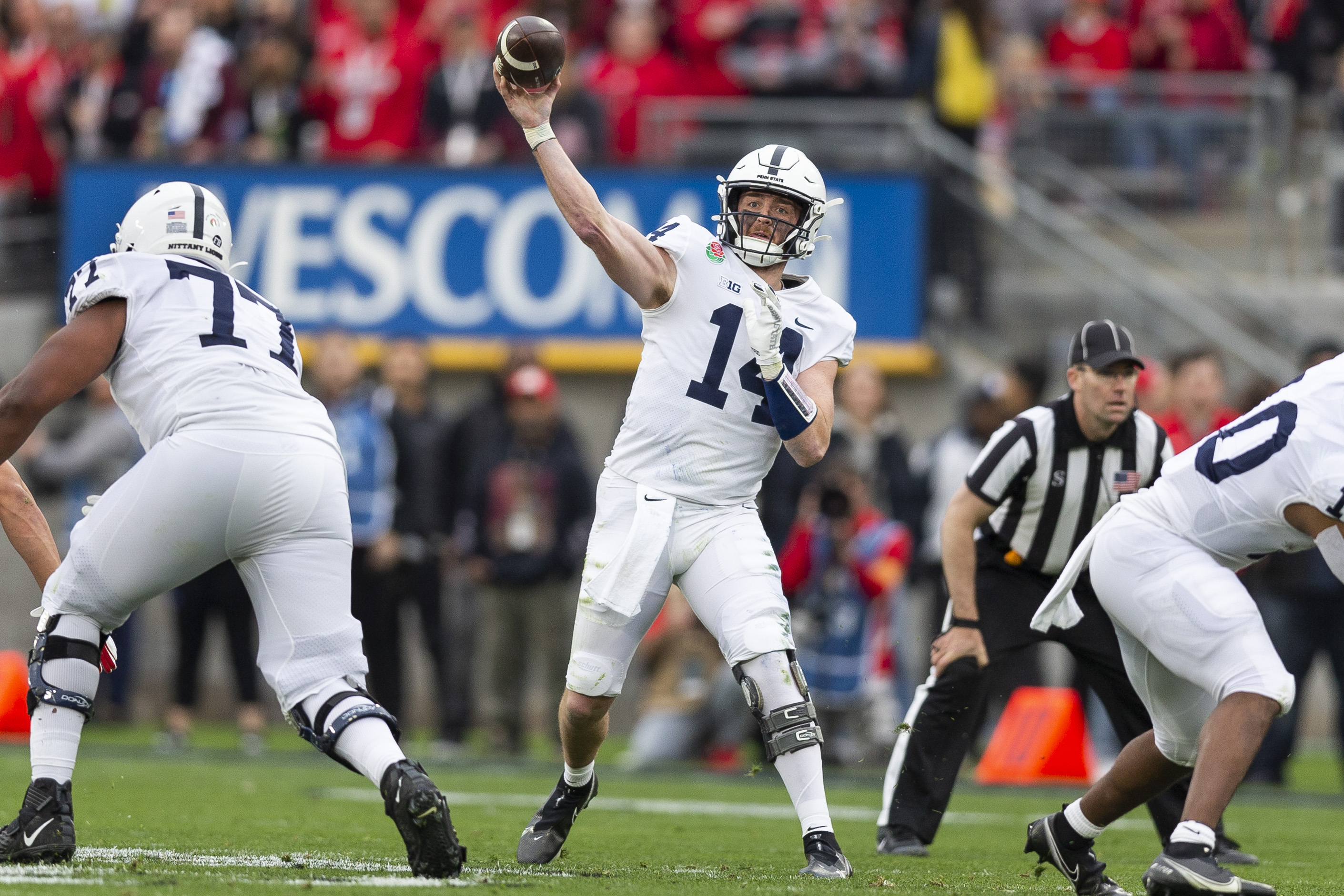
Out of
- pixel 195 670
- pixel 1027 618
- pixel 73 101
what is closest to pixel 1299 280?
pixel 1027 618

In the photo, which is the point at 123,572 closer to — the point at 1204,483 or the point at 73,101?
→ the point at 1204,483

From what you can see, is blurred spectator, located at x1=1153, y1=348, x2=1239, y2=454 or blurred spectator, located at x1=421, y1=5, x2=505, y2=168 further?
blurred spectator, located at x1=421, y1=5, x2=505, y2=168

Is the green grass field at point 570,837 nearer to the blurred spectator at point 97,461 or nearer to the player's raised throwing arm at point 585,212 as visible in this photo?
the blurred spectator at point 97,461

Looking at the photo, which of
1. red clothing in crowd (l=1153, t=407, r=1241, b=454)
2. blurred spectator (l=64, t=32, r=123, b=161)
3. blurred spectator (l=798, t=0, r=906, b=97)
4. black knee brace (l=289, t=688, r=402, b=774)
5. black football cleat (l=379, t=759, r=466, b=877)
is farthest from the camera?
blurred spectator (l=64, t=32, r=123, b=161)

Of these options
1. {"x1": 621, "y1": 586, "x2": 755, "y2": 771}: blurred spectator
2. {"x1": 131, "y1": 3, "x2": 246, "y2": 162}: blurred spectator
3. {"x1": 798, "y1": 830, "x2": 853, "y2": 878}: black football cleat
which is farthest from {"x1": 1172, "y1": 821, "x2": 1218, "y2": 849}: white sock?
{"x1": 131, "y1": 3, "x2": 246, "y2": 162}: blurred spectator

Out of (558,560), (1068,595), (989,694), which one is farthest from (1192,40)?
(1068,595)

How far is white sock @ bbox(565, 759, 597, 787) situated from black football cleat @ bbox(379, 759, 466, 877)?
3.74 feet

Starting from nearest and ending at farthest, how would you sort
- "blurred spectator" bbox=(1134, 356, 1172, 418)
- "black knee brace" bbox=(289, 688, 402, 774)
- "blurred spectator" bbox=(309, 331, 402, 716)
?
"black knee brace" bbox=(289, 688, 402, 774) < "blurred spectator" bbox=(1134, 356, 1172, 418) < "blurred spectator" bbox=(309, 331, 402, 716)

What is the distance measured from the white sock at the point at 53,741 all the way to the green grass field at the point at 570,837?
29 centimetres

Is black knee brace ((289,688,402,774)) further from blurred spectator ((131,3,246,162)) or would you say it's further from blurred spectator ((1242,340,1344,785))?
blurred spectator ((131,3,246,162))

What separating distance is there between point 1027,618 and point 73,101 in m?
10.0

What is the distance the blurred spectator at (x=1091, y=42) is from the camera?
13.9m

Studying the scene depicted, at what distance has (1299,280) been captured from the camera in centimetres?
1304

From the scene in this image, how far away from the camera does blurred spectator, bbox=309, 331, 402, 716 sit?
11719mm
